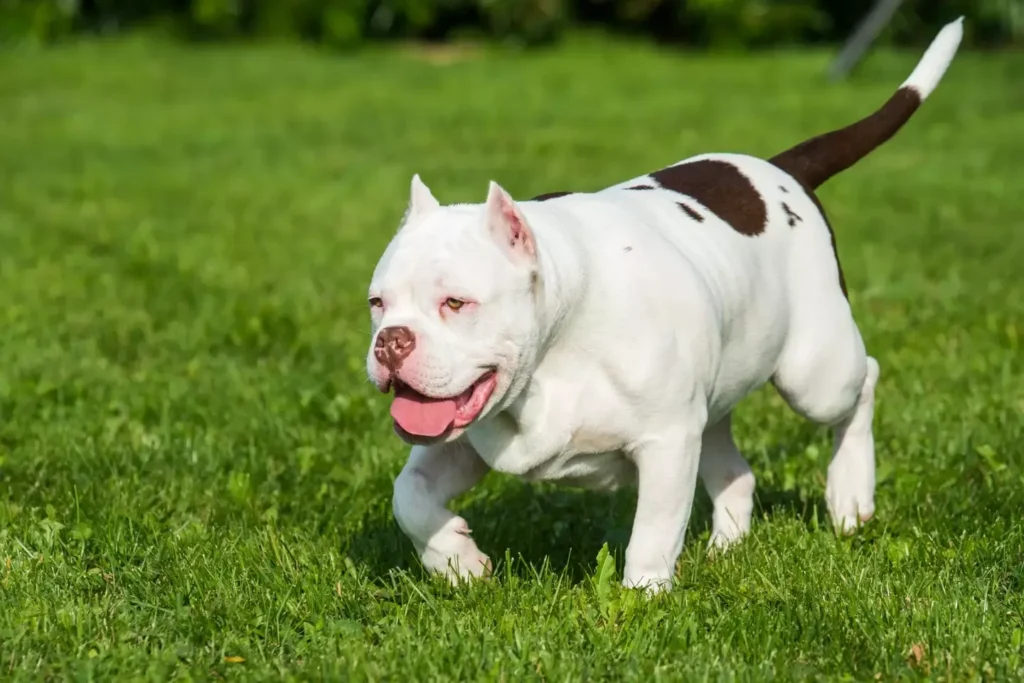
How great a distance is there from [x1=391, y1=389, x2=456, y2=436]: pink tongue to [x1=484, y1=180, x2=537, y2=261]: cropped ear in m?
0.40

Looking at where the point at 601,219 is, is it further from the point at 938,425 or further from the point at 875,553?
the point at 938,425

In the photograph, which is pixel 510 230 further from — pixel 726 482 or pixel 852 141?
pixel 852 141

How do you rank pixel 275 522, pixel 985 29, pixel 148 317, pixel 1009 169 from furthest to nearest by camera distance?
pixel 985 29
pixel 1009 169
pixel 148 317
pixel 275 522

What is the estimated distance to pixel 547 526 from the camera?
5.27 meters

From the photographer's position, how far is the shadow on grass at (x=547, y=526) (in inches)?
193

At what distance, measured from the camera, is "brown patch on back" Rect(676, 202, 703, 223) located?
184 inches

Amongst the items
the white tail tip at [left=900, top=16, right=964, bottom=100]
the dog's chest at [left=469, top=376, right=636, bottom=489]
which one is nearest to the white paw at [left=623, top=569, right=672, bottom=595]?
the dog's chest at [left=469, top=376, right=636, bottom=489]

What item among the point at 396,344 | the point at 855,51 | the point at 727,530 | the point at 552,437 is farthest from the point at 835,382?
the point at 855,51

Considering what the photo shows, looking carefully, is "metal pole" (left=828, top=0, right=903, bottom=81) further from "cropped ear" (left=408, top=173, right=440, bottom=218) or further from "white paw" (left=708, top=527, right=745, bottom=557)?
"cropped ear" (left=408, top=173, right=440, bottom=218)

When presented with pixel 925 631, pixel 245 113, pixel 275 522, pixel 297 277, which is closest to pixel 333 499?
pixel 275 522

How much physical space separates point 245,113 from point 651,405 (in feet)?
50.1

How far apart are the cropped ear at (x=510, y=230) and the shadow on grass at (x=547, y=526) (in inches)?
39.8

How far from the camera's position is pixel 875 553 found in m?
4.73

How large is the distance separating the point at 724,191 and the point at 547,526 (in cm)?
128
